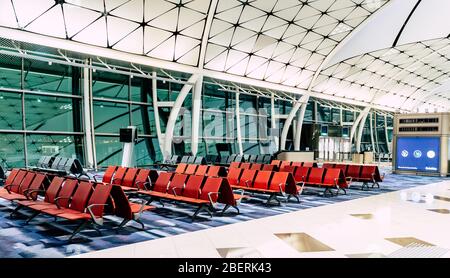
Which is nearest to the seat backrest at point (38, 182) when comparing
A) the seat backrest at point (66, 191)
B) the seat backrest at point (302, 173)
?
the seat backrest at point (66, 191)

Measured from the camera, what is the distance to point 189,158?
1920 centimetres

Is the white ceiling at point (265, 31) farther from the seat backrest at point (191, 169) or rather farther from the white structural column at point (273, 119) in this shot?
the seat backrest at point (191, 169)

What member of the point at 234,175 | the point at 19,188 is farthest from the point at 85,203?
the point at 234,175

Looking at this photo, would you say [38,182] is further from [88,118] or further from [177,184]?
[88,118]

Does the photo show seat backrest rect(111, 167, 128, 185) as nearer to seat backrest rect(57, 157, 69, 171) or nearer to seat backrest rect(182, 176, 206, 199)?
seat backrest rect(182, 176, 206, 199)

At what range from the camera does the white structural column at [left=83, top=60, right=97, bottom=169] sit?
60.4ft

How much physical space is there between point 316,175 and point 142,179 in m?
6.13

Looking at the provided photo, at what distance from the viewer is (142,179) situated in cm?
1013

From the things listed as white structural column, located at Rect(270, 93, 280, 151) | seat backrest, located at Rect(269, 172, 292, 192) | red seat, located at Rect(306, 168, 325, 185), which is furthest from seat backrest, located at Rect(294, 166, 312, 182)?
white structural column, located at Rect(270, 93, 280, 151)

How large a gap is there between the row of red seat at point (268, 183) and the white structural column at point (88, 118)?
10203 mm

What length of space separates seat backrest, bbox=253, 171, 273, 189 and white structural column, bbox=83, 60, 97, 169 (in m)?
11.1
